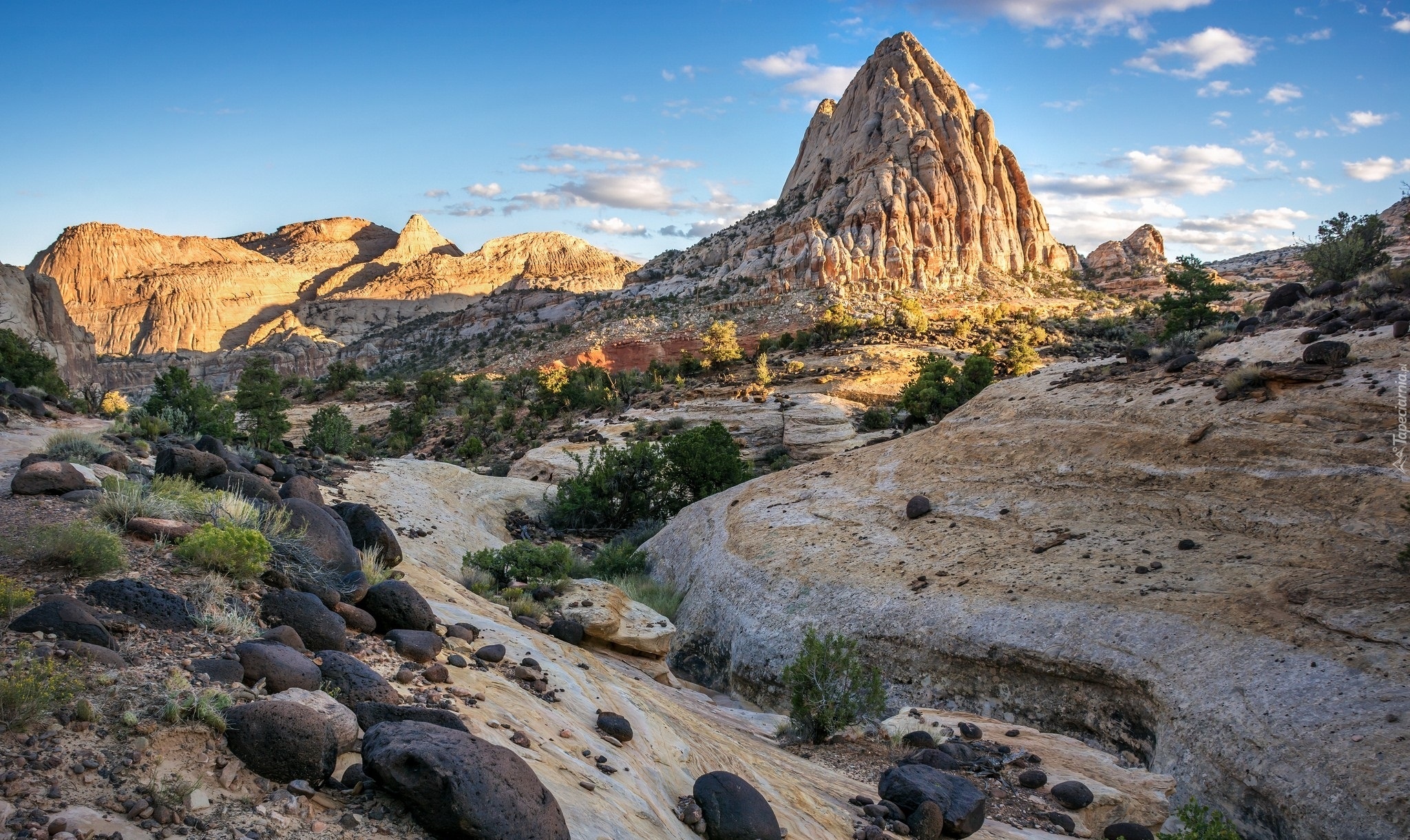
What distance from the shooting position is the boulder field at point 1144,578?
24.3 ft

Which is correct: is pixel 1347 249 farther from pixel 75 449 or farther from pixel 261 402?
pixel 261 402

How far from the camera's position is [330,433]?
111 ft

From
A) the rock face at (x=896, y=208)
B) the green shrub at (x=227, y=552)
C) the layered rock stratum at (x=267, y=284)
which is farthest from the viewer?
the layered rock stratum at (x=267, y=284)

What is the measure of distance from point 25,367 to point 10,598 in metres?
31.3

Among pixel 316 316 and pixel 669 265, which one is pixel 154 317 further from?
pixel 669 265

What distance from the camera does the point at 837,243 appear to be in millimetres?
67562

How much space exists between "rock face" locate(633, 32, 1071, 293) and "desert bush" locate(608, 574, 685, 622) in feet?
168

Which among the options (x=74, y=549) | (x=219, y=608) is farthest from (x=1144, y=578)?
(x=74, y=549)

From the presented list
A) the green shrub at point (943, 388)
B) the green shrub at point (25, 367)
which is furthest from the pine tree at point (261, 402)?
the green shrub at point (943, 388)

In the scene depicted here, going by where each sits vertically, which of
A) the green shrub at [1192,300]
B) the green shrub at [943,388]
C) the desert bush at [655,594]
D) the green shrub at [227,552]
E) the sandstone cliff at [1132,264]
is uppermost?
the sandstone cliff at [1132,264]

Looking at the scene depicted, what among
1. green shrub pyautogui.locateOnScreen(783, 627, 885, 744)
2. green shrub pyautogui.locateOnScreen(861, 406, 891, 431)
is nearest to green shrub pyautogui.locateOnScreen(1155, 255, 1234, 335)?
green shrub pyautogui.locateOnScreen(861, 406, 891, 431)

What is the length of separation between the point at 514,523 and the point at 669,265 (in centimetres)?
7173

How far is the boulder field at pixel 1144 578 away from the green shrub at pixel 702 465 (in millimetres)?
5988

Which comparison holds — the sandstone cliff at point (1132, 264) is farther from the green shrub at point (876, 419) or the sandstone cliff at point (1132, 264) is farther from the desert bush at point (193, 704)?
the desert bush at point (193, 704)
